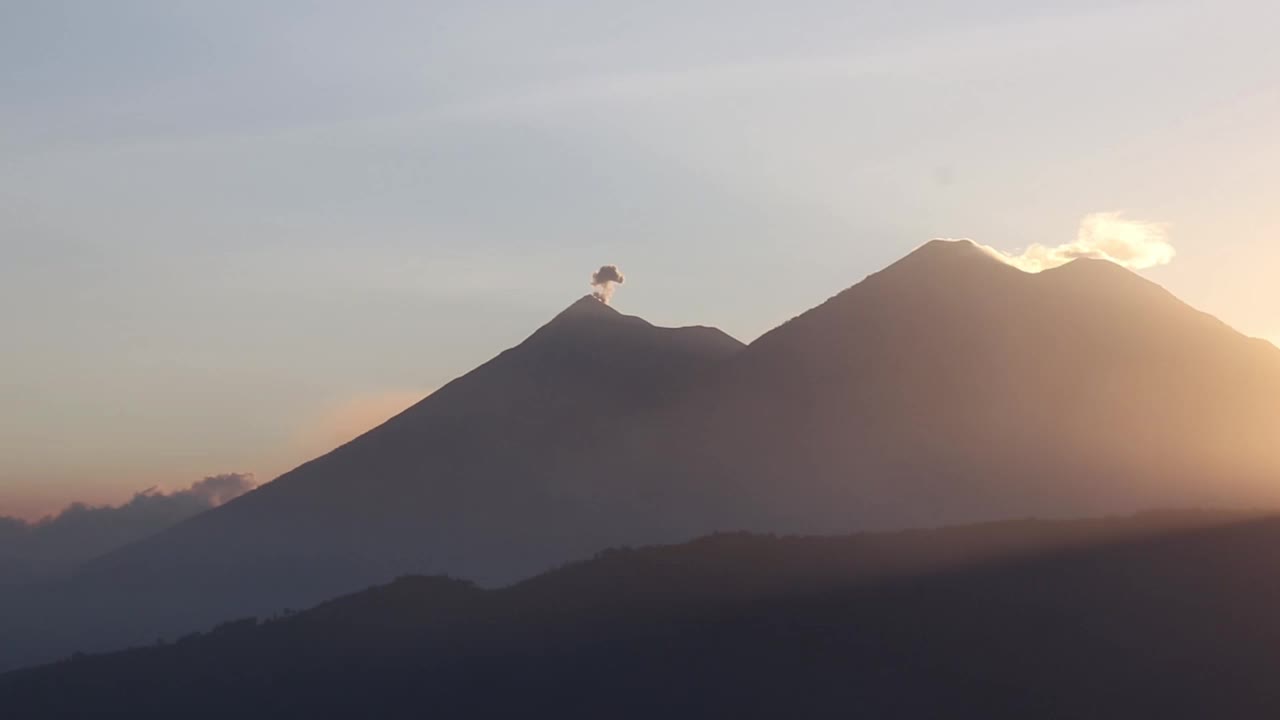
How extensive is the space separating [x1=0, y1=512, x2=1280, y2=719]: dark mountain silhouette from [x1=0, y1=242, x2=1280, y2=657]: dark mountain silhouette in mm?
64302

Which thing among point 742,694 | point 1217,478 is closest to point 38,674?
point 742,694

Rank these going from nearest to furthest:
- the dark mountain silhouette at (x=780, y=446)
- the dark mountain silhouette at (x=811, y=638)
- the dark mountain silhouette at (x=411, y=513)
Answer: the dark mountain silhouette at (x=811, y=638), the dark mountain silhouette at (x=780, y=446), the dark mountain silhouette at (x=411, y=513)

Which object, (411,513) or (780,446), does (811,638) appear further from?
(411,513)

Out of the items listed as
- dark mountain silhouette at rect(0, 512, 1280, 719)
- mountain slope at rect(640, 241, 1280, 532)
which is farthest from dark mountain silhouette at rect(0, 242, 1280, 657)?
dark mountain silhouette at rect(0, 512, 1280, 719)

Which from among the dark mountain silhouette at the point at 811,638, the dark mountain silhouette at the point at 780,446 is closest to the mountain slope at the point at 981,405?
the dark mountain silhouette at the point at 780,446

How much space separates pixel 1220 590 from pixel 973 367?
107 metres

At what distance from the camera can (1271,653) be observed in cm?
3519

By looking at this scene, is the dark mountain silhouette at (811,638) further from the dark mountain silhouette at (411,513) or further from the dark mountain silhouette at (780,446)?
the dark mountain silhouette at (411,513)

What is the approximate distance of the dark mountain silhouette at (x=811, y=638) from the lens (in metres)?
35.9

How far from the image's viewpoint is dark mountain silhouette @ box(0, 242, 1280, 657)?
407 feet

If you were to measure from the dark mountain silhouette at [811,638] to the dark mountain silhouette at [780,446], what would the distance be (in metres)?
64.3

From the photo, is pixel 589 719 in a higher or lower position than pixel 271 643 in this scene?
lower

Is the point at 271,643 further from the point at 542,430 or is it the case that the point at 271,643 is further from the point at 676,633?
the point at 542,430

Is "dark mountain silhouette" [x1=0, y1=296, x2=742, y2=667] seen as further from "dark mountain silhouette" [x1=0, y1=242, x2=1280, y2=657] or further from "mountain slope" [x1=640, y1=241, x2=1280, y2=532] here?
"mountain slope" [x1=640, y1=241, x2=1280, y2=532]
